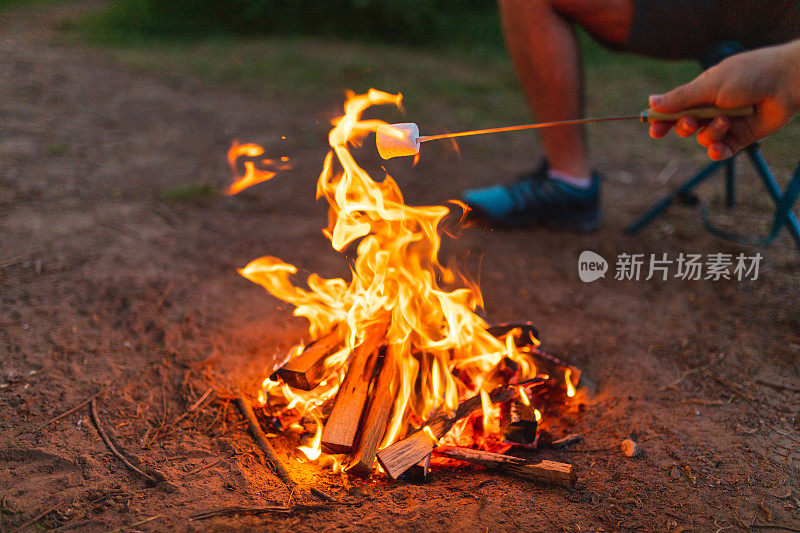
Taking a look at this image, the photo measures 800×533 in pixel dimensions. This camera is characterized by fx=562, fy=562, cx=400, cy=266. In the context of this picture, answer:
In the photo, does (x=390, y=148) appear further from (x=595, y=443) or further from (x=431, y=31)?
(x=431, y=31)

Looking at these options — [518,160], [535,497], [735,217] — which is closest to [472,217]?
Answer: [518,160]

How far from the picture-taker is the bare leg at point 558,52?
2.97 meters

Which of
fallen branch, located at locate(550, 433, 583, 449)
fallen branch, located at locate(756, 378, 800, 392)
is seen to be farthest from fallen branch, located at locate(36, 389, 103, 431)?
fallen branch, located at locate(756, 378, 800, 392)

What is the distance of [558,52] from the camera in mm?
3258

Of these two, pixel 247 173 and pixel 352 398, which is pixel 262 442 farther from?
pixel 247 173

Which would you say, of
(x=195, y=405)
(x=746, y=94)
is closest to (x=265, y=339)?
(x=195, y=405)

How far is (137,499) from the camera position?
66.2 inches

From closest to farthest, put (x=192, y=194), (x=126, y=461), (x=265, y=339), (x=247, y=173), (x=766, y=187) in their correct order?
(x=126, y=461) → (x=265, y=339) → (x=766, y=187) → (x=192, y=194) → (x=247, y=173)

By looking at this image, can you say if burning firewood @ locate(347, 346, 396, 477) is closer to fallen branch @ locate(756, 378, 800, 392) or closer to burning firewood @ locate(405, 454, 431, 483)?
burning firewood @ locate(405, 454, 431, 483)

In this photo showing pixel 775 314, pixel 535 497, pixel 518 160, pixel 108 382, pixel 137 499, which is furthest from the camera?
pixel 518 160

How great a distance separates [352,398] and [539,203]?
2115 millimetres

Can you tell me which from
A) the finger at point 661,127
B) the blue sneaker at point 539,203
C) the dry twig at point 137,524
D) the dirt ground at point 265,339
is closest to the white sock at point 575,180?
the blue sneaker at point 539,203

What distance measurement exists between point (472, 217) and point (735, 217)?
177 cm

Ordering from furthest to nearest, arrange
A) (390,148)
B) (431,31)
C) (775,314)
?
(431,31) → (775,314) → (390,148)
